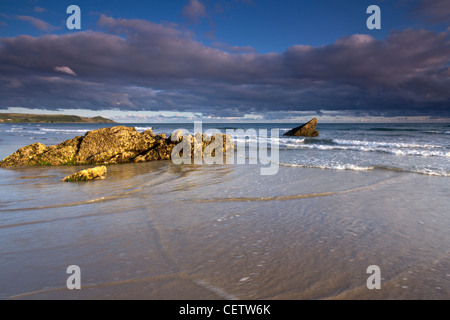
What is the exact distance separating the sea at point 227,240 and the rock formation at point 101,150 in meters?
4.61

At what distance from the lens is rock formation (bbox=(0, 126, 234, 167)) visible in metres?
11.6

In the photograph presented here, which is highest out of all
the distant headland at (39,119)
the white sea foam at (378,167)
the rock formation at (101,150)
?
the distant headland at (39,119)

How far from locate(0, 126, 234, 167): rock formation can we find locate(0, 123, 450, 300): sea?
4.61 m

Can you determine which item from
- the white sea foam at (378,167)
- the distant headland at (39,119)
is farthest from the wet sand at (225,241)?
the distant headland at (39,119)

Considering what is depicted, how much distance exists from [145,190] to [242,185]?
289cm

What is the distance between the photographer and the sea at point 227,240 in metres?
2.67

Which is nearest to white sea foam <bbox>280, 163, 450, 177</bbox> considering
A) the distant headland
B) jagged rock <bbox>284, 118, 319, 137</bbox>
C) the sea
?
the sea

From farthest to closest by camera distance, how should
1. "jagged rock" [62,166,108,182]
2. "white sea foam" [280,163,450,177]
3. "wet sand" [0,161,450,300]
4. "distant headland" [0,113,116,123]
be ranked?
"distant headland" [0,113,116,123]
"white sea foam" [280,163,450,177]
"jagged rock" [62,166,108,182]
"wet sand" [0,161,450,300]

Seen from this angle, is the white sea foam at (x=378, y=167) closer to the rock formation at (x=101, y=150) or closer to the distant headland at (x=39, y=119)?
the rock formation at (x=101, y=150)

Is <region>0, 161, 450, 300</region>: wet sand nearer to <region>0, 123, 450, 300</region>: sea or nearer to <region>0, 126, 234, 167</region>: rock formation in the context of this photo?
<region>0, 123, 450, 300</region>: sea
